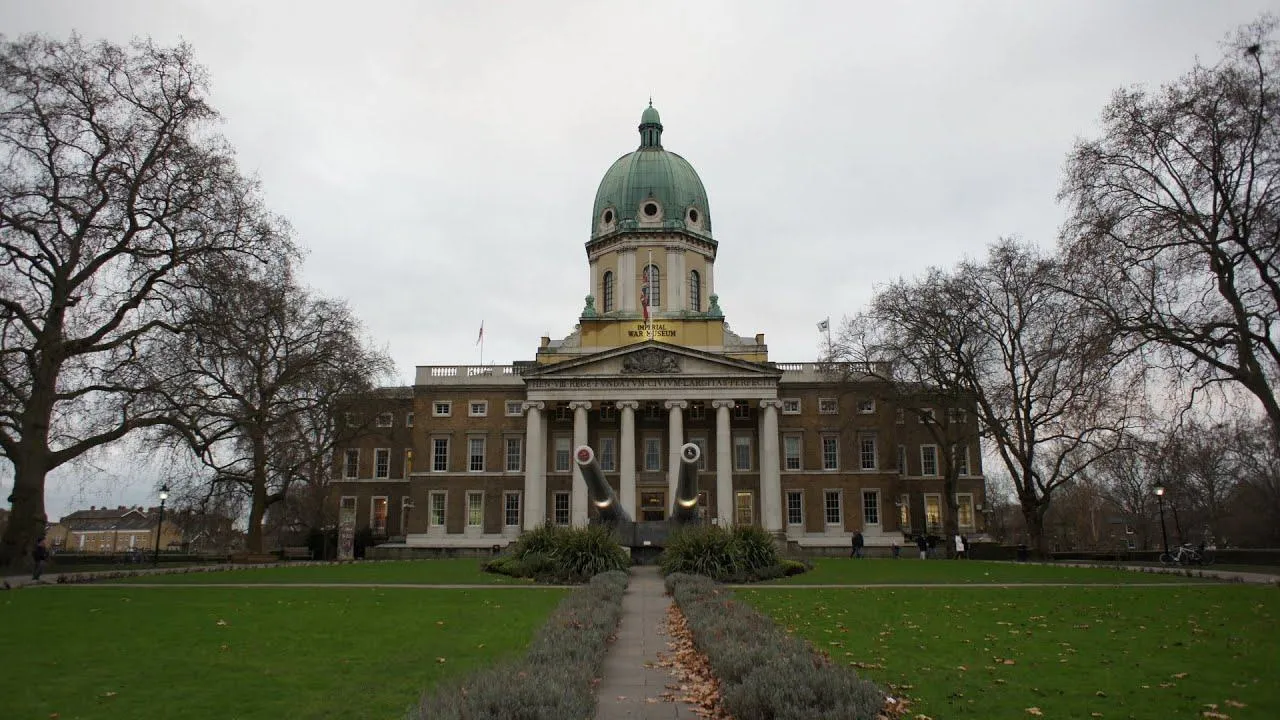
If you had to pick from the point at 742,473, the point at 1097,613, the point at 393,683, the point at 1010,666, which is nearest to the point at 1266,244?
the point at 1097,613

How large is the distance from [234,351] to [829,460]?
3826cm

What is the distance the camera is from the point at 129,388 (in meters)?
28.1

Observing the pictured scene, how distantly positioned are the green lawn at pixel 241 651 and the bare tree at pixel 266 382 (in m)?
12.4

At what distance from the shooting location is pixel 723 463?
53.8 metres

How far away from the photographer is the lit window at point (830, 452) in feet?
190

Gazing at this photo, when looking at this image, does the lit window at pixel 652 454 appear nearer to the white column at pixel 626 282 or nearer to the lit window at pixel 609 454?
the lit window at pixel 609 454

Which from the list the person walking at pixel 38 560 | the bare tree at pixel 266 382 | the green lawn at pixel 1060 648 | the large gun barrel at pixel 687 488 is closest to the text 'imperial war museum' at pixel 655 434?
the bare tree at pixel 266 382

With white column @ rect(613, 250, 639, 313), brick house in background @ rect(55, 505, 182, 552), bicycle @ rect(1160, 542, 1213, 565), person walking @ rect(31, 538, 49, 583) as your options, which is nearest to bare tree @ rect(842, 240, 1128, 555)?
bicycle @ rect(1160, 542, 1213, 565)

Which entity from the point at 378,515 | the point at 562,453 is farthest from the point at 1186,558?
the point at 378,515

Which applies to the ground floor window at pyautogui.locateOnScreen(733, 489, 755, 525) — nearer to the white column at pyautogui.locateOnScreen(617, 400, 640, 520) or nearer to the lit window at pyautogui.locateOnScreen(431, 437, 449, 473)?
the white column at pyautogui.locateOnScreen(617, 400, 640, 520)

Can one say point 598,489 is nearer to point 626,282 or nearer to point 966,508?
point 626,282

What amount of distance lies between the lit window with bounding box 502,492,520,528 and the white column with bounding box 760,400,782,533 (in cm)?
1593

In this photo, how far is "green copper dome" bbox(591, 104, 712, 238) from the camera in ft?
204

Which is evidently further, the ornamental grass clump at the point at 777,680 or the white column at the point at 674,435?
Answer: the white column at the point at 674,435
